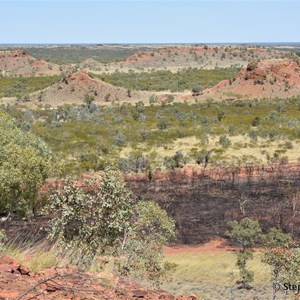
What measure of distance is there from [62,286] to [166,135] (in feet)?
141

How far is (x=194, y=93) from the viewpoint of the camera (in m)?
85.7

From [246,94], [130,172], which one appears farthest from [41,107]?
[130,172]

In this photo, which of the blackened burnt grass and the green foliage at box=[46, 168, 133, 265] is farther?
the blackened burnt grass

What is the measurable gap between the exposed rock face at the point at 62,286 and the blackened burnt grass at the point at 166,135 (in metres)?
22.9

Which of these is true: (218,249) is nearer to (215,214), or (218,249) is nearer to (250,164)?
(215,214)

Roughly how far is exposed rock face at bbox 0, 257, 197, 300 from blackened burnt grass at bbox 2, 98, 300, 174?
75.1 feet

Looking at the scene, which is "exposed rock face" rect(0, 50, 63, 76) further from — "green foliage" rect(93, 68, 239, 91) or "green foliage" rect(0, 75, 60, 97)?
"green foliage" rect(93, 68, 239, 91)

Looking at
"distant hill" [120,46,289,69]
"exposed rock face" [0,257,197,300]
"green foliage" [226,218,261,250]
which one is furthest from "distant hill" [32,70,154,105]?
"exposed rock face" [0,257,197,300]

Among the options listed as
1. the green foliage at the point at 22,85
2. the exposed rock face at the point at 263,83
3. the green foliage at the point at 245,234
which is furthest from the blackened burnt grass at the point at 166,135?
the green foliage at the point at 22,85

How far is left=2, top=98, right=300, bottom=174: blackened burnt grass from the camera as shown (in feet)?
129

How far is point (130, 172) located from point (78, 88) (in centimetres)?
4870

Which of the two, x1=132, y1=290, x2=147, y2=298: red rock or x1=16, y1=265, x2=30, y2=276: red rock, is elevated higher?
x1=16, y1=265, x2=30, y2=276: red rock

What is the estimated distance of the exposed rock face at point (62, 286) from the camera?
6324 millimetres

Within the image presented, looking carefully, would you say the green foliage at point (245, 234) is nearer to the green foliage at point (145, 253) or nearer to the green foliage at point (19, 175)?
the green foliage at point (145, 253)
